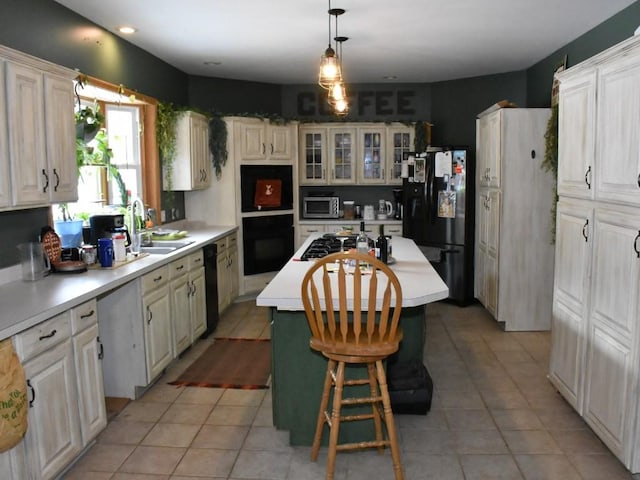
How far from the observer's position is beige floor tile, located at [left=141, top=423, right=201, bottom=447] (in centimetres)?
304

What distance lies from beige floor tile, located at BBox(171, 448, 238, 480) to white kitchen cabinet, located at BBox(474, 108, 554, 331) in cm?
311

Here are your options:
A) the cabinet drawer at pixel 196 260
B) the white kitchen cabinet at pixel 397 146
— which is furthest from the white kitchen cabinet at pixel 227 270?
the white kitchen cabinet at pixel 397 146

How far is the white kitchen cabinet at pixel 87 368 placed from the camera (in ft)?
9.05

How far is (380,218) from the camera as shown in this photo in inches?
273

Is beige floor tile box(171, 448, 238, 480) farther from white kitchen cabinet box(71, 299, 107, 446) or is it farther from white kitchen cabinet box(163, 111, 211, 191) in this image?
white kitchen cabinet box(163, 111, 211, 191)

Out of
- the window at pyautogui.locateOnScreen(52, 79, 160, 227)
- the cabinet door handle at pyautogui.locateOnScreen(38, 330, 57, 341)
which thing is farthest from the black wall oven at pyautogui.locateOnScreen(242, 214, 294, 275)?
the cabinet door handle at pyautogui.locateOnScreen(38, 330, 57, 341)

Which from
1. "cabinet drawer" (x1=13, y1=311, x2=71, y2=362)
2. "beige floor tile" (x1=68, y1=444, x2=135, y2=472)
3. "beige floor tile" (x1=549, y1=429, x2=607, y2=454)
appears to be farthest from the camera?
"beige floor tile" (x1=549, y1=429, x2=607, y2=454)

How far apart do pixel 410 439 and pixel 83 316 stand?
1.85 m

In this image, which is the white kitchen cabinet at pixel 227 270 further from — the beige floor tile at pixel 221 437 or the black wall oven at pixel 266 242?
the beige floor tile at pixel 221 437

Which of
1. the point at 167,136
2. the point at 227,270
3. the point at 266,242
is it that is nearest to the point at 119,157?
the point at 167,136

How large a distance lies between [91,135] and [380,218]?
388 cm

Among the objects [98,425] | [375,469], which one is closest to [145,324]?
[98,425]

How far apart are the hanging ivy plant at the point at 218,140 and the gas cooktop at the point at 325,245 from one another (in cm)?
171

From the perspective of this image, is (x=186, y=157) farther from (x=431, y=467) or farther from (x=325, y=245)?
(x=431, y=467)
